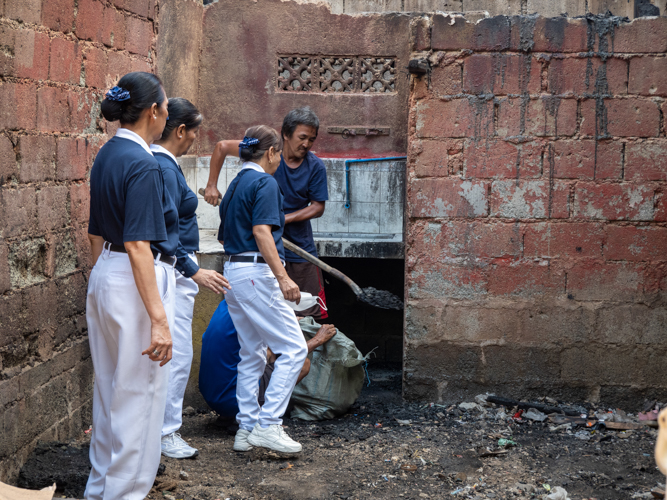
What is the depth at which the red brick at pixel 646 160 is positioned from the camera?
15.2ft

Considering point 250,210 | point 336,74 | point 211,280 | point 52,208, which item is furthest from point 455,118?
point 336,74

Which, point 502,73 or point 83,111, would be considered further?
point 502,73

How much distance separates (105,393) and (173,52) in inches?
202

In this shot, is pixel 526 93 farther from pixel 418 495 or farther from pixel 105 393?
pixel 105 393

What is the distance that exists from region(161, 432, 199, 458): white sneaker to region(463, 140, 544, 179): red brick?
2.59 m

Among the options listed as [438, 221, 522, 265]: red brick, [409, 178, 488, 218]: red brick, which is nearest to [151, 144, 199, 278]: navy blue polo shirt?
[409, 178, 488, 218]: red brick

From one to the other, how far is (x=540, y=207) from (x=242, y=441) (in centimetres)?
256

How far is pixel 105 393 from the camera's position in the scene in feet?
9.39

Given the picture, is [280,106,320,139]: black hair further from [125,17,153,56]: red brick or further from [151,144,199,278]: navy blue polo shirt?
[151,144,199,278]: navy blue polo shirt

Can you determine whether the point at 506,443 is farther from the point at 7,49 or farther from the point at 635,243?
the point at 7,49

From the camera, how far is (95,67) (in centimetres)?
417

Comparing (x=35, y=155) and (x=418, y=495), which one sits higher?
(x=35, y=155)

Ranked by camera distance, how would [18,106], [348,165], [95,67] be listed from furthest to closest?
[348,165] → [95,67] → [18,106]

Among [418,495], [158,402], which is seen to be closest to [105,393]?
[158,402]
